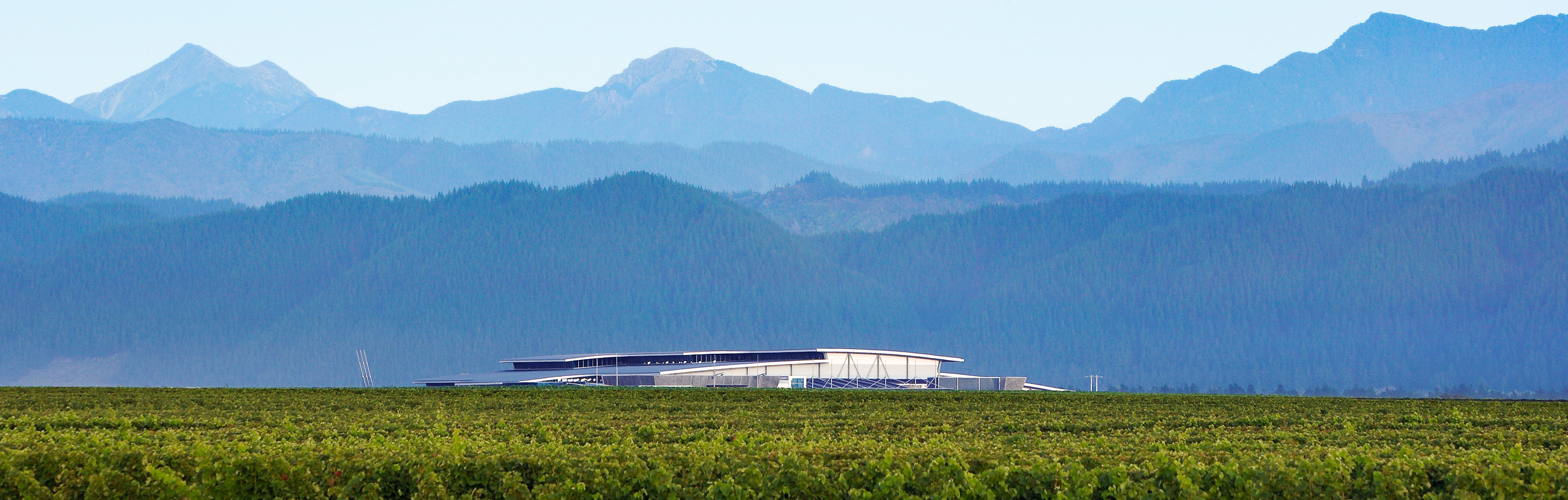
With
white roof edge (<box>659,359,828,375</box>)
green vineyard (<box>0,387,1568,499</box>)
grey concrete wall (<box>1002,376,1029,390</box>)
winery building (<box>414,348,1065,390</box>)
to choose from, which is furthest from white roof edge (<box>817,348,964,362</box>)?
green vineyard (<box>0,387,1568,499</box>)

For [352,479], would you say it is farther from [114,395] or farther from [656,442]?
[114,395]

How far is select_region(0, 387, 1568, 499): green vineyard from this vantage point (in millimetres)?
19656

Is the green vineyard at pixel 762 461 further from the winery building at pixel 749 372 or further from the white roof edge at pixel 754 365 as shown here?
the white roof edge at pixel 754 365

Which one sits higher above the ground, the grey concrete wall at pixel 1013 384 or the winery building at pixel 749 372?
the winery building at pixel 749 372

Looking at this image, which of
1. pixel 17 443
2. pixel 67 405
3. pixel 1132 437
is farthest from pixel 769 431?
pixel 67 405

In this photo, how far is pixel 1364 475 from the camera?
19.8 meters

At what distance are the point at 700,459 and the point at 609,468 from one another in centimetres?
161

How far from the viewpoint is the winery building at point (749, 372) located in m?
120

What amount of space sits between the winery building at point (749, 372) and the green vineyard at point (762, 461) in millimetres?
73344

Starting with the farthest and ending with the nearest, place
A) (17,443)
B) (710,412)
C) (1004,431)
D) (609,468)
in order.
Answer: (710,412)
(1004,431)
(17,443)
(609,468)

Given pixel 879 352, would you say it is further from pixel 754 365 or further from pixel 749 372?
pixel 749 372

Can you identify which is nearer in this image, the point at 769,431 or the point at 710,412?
the point at 769,431

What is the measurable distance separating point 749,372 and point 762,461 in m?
108

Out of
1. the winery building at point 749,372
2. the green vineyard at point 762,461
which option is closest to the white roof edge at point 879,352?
the winery building at point 749,372
